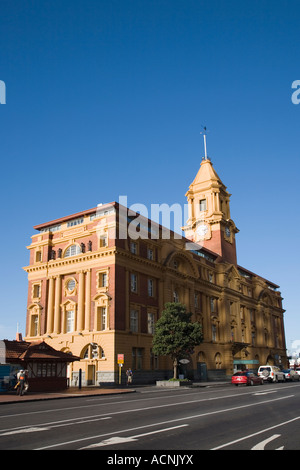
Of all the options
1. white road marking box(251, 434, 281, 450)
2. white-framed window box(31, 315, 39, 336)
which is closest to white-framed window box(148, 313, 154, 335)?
white-framed window box(31, 315, 39, 336)

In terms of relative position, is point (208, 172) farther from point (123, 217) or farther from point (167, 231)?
point (123, 217)

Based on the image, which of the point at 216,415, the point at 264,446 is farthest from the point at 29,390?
the point at 264,446

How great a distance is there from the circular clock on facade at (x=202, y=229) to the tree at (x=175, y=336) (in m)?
30.2

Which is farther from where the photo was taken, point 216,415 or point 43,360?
point 43,360

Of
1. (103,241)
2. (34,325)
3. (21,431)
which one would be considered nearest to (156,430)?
(21,431)

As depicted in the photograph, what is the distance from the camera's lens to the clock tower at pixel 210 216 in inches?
2785

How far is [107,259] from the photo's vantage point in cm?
4322

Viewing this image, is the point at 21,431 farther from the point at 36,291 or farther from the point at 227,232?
the point at 227,232

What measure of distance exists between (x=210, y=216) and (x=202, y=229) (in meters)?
2.62

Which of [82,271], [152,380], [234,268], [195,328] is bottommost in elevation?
[152,380]

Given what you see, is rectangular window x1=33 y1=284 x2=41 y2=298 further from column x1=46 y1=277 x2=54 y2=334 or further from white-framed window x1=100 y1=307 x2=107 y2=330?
white-framed window x1=100 y1=307 x2=107 y2=330

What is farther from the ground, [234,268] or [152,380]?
[234,268]

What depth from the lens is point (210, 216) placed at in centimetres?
7138
